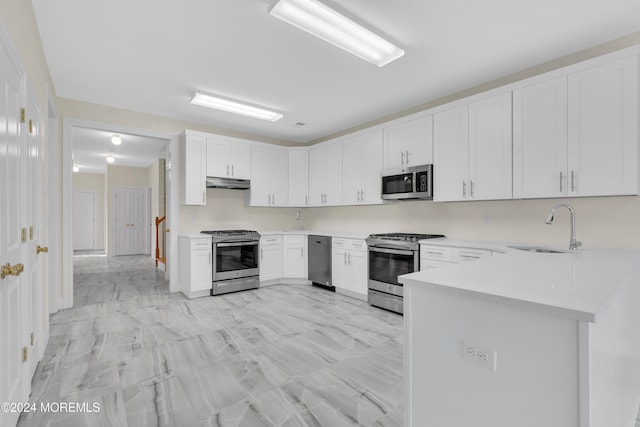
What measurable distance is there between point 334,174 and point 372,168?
85 cm

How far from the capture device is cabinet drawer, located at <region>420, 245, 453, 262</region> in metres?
3.38

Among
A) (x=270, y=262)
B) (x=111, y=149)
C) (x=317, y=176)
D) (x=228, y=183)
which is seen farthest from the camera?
(x=111, y=149)

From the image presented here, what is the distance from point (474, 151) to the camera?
11.3 feet

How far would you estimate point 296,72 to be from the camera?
3.35 m

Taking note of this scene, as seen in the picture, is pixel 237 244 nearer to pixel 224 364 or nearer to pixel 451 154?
pixel 224 364

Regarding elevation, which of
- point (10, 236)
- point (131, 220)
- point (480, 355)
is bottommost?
point (480, 355)

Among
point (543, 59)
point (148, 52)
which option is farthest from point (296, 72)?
point (543, 59)

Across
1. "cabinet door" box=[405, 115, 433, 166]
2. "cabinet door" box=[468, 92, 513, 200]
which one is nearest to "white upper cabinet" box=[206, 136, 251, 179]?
"cabinet door" box=[405, 115, 433, 166]

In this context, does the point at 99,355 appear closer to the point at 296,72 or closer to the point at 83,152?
the point at 296,72

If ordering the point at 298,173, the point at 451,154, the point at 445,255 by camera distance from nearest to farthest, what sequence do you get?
the point at 445,255 → the point at 451,154 → the point at 298,173

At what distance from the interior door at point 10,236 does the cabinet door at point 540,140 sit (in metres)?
3.81

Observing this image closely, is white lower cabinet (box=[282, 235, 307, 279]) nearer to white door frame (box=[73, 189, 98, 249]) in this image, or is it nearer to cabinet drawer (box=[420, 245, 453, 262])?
cabinet drawer (box=[420, 245, 453, 262])

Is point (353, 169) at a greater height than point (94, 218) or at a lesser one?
greater

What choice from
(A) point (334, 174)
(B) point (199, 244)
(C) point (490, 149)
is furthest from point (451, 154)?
(B) point (199, 244)
